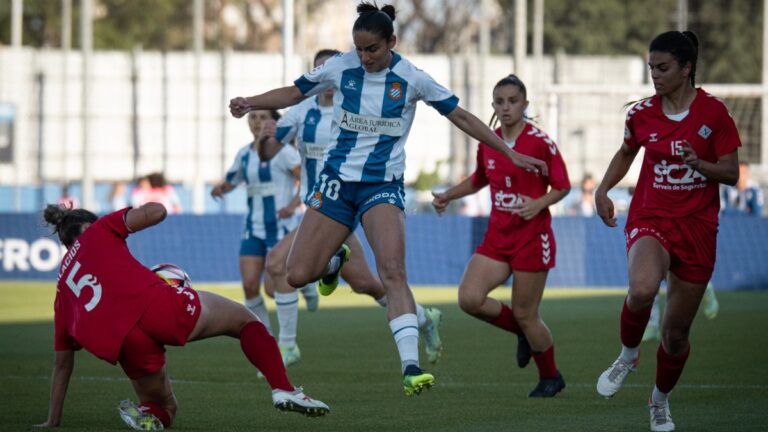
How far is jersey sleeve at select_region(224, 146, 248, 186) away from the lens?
12.0 m

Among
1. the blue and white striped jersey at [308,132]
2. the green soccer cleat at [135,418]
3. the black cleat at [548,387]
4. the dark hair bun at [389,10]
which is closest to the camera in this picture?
the green soccer cleat at [135,418]

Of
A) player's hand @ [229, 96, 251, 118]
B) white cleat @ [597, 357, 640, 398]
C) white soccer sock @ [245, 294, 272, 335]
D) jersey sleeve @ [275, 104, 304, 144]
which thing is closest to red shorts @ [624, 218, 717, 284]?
white cleat @ [597, 357, 640, 398]

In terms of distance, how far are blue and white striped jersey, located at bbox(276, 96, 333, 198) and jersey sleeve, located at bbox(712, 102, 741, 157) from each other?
3742mm

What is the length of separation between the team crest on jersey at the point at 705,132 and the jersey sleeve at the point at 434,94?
1542 mm

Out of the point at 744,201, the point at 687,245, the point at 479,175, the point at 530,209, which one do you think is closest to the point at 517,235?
the point at 530,209

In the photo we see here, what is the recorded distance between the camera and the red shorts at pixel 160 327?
282 inches

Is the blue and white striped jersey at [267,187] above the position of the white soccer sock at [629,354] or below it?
above

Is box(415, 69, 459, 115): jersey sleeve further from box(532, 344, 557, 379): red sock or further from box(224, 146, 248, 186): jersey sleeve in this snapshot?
box(224, 146, 248, 186): jersey sleeve

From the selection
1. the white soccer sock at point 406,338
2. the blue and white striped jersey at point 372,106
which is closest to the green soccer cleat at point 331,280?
the blue and white striped jersey at point 372,106

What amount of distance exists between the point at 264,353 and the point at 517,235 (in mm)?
2708

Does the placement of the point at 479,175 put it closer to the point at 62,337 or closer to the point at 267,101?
the point at 267,101

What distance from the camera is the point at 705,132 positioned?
7.46m

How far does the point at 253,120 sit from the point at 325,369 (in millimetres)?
2259

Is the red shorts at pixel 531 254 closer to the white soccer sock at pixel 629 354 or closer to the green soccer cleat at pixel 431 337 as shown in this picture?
the green soccer cleat at pixel 431 337
